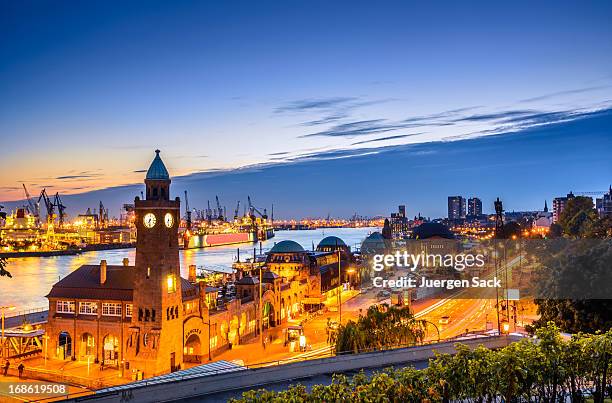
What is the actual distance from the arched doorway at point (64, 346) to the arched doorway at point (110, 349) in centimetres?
390

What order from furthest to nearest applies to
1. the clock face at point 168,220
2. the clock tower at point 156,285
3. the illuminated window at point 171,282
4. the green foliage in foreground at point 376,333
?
the clock face at point 168,220
the illuminated window at point 171,282
the clock tower at point 156,285
the green foliage in foreground at point 376,333

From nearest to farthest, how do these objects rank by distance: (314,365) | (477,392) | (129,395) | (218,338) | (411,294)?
(477,392) → (129,395) → (314,365) → (218,338) → (411,294)

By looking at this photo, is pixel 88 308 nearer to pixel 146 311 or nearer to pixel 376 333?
pixel 146 311

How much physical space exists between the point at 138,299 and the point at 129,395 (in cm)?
2402

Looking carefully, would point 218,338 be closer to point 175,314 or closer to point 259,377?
point 175,314

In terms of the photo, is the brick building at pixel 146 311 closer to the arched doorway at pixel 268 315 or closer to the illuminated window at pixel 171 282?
the illuminated window at pixel 171 282

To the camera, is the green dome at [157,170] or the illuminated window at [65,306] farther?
the illuminated window at [65,306]

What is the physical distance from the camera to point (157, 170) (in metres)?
44.0

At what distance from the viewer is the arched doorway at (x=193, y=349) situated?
45.7 m

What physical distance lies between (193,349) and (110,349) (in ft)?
21.0

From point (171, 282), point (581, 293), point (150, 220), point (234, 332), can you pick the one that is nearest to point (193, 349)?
point (234, 332)

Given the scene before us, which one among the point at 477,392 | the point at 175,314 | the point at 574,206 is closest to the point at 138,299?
the point at 175,314

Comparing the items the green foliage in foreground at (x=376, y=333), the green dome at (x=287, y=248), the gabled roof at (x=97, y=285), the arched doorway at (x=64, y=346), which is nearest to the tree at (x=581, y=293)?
the green foliage in foreground at (x=376, y=333)

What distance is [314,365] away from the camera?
78.9 feet
